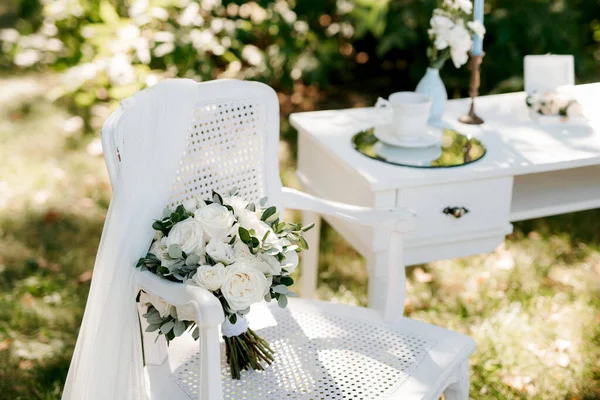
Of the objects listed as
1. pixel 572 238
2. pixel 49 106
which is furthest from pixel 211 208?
pixel 49 106

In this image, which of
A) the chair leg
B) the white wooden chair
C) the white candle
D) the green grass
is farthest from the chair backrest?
the green grass

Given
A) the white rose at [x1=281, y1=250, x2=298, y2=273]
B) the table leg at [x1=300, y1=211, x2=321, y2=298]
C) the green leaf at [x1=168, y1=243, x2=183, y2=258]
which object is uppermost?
the green leaf at [x1=168, y1=243, x2=183, y2=258]

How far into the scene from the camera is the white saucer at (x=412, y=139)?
2178 millimetres

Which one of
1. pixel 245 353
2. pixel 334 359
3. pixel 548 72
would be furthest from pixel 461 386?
pixel 548 72

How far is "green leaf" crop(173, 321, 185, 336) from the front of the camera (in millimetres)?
1520

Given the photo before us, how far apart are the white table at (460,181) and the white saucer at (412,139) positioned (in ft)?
0.33

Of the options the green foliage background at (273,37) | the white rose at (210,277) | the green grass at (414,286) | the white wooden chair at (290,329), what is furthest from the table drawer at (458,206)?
the green foliage background at (273,37)

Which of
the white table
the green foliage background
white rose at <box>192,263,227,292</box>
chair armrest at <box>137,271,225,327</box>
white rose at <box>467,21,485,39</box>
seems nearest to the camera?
chair armrest at <box>137,271,225,327</box>

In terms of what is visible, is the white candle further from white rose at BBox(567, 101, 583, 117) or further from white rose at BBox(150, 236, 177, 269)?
white rose at BBox(150, 236, 177, 269)

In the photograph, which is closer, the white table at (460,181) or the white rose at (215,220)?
the white rose at (215,220)

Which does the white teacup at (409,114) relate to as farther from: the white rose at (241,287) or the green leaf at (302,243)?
the white rose at (241,287)

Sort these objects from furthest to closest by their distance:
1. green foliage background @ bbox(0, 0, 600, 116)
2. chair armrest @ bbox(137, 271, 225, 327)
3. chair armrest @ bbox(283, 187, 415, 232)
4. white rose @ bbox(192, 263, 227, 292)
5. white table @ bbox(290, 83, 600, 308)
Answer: green foliage background @ bbox(0, 0, 600, 116)
white table @ bbox(290, 83, 600, 308)
chair armrest @ bbox(283, 187, 415, 232)
white rose @ bbox(192, 263, 227, 292)
chair armrest @ bbox(137, 271, 225, 327)

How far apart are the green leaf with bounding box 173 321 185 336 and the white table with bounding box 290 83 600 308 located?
2.18ft

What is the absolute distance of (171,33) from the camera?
13.7ft
